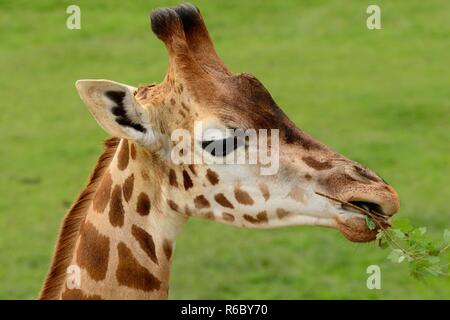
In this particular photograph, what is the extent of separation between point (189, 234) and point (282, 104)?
5107 millimetres

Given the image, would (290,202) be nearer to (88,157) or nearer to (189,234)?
(189,234)

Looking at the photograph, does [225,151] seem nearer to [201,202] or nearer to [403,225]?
[201,202]

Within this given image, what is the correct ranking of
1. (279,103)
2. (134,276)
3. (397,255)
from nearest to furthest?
(397,255) → (134,276) → (279,103)

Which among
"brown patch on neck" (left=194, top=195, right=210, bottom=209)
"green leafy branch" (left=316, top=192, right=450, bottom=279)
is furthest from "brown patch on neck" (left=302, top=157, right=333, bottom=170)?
"brown patch on neck" (left=194, top=195, right=210, bottom=209)

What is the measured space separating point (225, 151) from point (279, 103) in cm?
1323

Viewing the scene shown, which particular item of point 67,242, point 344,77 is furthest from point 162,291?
point 344,77

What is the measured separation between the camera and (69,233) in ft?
23.6

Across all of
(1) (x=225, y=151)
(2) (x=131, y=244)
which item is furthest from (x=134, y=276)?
(1) (x=225, y=151)

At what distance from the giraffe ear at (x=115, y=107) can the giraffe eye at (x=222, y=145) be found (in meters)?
0.32

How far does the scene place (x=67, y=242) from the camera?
23.5ft

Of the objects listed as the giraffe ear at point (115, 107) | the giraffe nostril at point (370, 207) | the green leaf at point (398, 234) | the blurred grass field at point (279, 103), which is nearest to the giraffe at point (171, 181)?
the giraffe ear at point (115, 107)

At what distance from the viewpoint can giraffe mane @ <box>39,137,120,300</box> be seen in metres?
7.11

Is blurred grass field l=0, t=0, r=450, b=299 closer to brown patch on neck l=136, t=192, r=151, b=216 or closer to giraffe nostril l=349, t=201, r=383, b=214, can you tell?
brown patch on neck l=136, t=192, r=151, b=216

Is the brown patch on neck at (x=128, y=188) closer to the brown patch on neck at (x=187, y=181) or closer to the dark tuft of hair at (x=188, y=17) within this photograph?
the brown patch on neck at (x=187, y=181)
